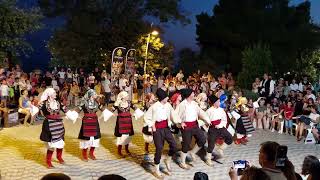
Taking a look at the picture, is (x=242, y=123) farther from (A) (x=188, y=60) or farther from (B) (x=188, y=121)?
(A) (x=188, y=60)

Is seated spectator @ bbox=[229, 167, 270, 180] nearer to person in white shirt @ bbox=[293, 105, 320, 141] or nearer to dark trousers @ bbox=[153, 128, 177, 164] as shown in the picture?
dark trousers @ bbox=[153, 128, 177, 164]

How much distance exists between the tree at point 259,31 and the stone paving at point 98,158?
65.3 feet

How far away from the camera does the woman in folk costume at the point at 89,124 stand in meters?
11.0

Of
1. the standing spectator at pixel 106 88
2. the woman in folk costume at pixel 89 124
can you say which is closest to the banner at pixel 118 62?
the standing spectator at pixel 106 88

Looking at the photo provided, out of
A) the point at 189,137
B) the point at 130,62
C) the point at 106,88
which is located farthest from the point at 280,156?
the point at 130,62

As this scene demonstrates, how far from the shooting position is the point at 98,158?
11.6m

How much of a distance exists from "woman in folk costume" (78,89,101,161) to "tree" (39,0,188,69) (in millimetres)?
20252

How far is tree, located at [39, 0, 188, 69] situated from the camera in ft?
103

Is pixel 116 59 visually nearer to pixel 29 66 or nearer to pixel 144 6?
pixel 144 6

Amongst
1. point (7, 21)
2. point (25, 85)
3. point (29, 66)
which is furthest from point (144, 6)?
point (7, 21)

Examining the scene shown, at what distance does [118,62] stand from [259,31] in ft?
47.8

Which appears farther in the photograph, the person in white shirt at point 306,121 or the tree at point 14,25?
the person in white shirt at point 306,121

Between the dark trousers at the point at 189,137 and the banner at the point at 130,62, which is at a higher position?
the banner at the point at 130,62

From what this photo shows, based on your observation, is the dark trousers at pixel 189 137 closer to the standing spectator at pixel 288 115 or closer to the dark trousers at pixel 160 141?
the dark trousers at pixel 160 141
